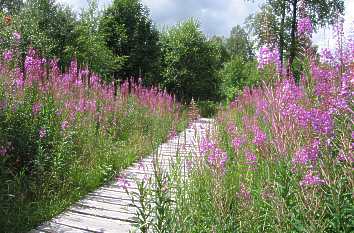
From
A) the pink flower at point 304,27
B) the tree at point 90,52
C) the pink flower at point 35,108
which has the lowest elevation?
the pink flower at point 35,108

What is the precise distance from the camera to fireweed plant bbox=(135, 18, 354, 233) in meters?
2.52

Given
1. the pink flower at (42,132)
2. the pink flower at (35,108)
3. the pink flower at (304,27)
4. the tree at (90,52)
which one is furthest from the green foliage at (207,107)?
the pink flower at (304,27)

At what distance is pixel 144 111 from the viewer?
386 inches

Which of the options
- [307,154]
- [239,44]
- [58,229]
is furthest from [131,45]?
Answer: [239,44]

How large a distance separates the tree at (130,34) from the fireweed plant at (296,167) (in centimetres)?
1354

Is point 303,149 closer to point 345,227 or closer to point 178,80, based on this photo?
point 345,227

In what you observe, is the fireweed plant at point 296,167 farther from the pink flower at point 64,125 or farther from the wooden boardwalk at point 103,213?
the pink flower at point 64,125

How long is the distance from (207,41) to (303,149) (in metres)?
17.1

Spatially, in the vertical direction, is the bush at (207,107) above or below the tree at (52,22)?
below

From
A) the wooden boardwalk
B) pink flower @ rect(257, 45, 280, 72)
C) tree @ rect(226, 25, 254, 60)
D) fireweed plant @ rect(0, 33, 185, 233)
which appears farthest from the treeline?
tree @ rect(226, 25, 254, 60)

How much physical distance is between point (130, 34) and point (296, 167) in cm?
1496

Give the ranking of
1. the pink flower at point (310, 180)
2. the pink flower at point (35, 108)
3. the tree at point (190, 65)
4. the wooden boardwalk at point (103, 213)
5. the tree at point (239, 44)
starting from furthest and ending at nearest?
the tree at point (239, 44), the tree at point (190, 65), the pink flower at point (35, 108), the wooden boardwalk at point (103, 213), the pink flower at point (310, 180)

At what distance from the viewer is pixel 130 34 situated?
1691cm

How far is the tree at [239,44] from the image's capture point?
191 ft
